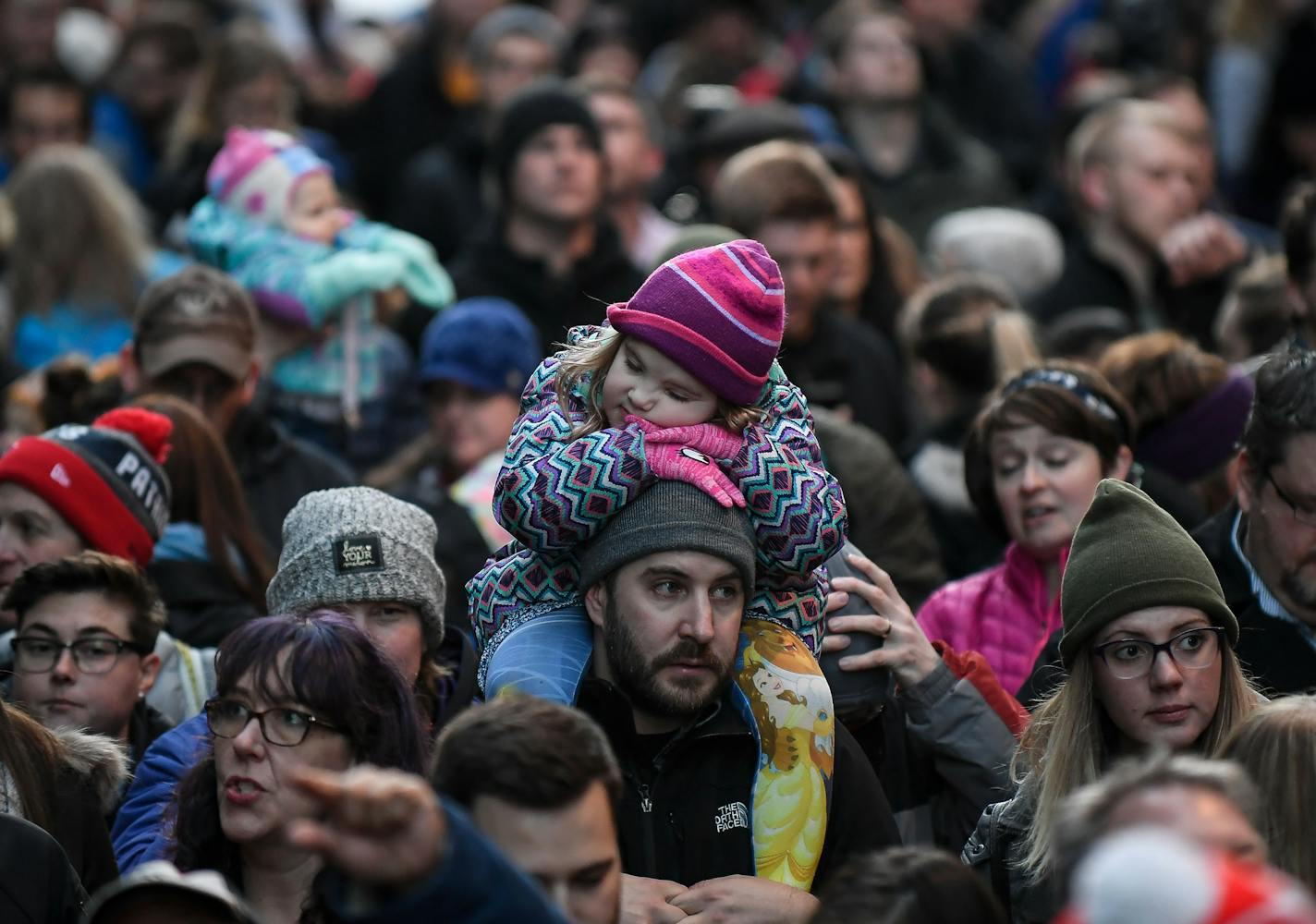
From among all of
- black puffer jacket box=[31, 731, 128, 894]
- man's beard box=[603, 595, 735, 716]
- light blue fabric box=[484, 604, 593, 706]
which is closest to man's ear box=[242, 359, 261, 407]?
black puffer jacket box=[31, 731, 128, 894]

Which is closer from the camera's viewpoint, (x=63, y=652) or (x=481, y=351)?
(x=63, y=652)

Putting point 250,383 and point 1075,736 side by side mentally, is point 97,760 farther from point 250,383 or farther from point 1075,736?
point 250,383

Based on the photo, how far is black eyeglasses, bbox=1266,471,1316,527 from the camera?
522 cm

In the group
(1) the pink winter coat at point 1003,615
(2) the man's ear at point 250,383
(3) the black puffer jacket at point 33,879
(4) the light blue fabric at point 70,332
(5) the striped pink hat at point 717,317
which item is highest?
(4) the light blue fabric at point 70,332

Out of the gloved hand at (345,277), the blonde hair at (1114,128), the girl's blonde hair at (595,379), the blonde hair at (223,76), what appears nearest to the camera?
the girl's blonde hair at (595,379)

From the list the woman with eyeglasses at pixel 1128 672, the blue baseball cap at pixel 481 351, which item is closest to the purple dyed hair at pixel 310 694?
the woman with eyeglasses at pixel 1128 672

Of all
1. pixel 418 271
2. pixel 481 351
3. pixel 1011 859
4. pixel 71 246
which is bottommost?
pixel 1011 859

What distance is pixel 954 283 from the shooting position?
7777 mm

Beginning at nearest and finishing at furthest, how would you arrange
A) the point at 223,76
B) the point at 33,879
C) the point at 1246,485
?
the point at 33,879 → the point at 1246,485 → the point at 223,76

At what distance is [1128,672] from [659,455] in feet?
3.90

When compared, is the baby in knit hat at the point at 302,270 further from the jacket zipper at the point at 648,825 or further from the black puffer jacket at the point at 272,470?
the jacket zipper at the point at 648,825

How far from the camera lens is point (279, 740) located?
14.5 feet

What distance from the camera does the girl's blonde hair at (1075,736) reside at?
14.9 feet

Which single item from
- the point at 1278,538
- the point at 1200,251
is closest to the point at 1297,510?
the point at 1278,538
